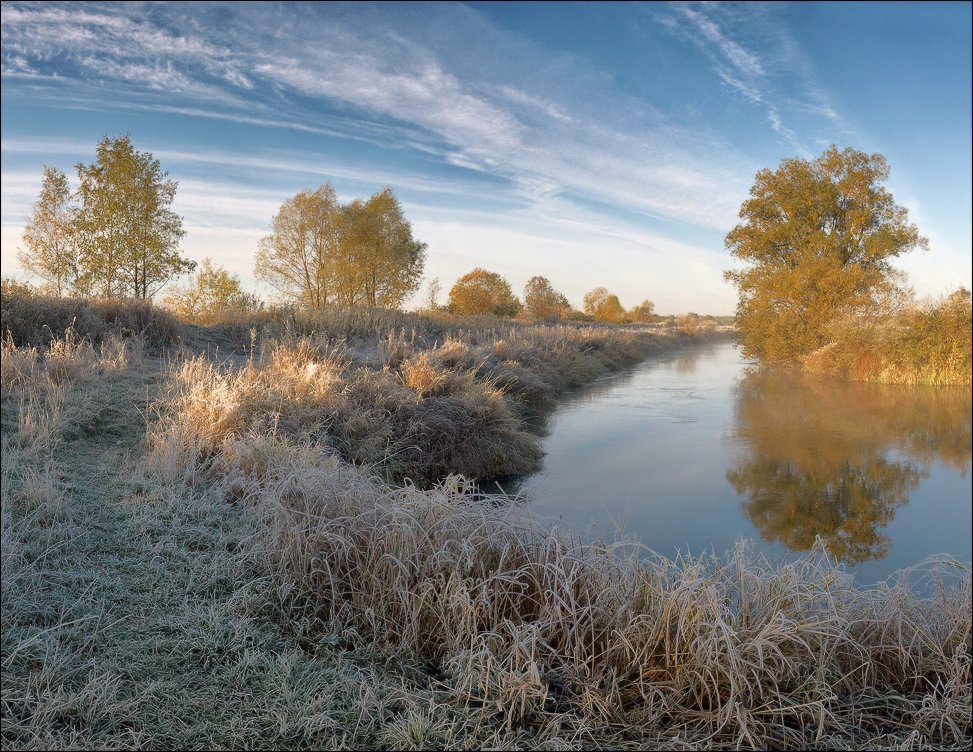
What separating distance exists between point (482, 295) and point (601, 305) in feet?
69.4

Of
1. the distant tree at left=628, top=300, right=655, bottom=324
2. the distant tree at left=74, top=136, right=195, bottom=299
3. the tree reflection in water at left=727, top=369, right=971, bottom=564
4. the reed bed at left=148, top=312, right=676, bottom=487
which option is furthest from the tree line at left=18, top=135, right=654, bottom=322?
the distant tree at left=628, top=300, right=655, bottom=324

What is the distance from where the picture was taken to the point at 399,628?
295 cm

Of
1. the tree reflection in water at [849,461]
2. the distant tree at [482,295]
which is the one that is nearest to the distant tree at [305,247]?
the distant tree at [482,295]

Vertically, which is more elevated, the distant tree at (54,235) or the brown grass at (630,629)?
the distant tree at (54,235)

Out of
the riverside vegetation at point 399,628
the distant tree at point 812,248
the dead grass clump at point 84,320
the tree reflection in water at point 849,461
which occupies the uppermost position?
the distant tree at point 812,248

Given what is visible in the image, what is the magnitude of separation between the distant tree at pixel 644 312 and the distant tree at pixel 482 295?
27.4 meters

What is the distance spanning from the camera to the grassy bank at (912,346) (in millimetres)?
2971

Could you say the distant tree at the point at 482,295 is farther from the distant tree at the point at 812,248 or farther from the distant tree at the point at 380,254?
the distant tree at the point at 812,248

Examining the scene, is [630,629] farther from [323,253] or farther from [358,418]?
[323,253]

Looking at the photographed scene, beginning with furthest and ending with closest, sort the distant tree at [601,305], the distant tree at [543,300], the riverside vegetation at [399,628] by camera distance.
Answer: the distant tree at [601,305], the distant tree at [543,300], the riverside vegetation at [399,628]

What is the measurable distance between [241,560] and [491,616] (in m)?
1.49

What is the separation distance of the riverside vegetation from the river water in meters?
0.45

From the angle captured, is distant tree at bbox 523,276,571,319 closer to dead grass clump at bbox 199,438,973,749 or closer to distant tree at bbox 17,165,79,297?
distant tree at bbox 17,165,79,297

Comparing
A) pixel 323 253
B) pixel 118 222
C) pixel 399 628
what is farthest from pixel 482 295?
pixel 399 628
